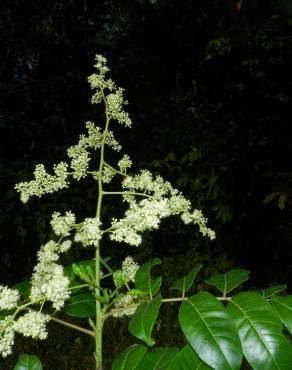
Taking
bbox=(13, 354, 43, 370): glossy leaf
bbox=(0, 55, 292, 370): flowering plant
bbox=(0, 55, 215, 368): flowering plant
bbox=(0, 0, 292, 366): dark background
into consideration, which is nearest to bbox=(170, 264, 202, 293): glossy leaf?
bbox=(0, 55, 292, 370): flowering plant

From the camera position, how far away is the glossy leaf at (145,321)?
2.50ft

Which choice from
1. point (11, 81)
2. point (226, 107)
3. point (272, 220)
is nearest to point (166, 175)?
point (226, 107)

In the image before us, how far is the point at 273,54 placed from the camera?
13.2 feet

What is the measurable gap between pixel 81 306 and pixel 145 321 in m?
0.33

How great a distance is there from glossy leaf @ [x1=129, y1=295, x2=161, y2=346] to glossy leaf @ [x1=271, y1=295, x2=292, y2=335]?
26 centimetres

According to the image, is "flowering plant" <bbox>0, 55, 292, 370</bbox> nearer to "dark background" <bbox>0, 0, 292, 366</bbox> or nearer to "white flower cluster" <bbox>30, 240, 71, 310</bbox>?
"white flower cluster" <bbox>30, 240, 71, 310</bbox>

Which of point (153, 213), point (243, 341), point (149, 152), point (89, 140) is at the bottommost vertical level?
point (243, 341)

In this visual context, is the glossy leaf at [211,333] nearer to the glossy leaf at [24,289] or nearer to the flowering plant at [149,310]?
the flowering plant at [149,310]

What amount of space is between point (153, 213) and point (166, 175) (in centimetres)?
393

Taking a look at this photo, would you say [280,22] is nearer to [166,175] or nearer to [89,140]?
[166,175]

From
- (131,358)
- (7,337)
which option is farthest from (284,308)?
(7,337)

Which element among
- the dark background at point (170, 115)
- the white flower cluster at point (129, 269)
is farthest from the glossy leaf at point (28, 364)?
the dark background at point (170, 115)

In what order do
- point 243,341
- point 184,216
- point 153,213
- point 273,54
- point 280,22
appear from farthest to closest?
point 273,54 → point 280,22 → point 184,216 → point 153,213 → point 243,341

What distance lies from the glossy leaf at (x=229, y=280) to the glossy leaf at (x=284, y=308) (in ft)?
0.30
